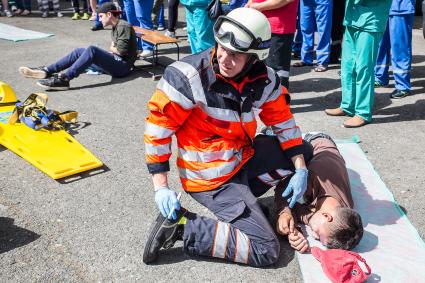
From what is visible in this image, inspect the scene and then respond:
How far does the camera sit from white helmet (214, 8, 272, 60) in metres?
2.50

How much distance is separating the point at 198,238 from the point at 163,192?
1.20 ft

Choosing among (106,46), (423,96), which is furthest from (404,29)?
(106,46)

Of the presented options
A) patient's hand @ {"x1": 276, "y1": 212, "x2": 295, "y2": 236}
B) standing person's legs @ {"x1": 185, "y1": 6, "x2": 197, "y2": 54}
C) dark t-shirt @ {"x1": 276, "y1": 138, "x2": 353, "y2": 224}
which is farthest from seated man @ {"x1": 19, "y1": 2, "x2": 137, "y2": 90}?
patient's hand @ {"x1": 276, "y1": 212, "x2": 295, "y2": 236}

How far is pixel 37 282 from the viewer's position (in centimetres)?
261

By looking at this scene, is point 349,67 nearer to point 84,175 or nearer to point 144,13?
point 84,175

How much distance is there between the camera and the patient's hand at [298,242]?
114 inches

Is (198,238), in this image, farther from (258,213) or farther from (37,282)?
(37,282)

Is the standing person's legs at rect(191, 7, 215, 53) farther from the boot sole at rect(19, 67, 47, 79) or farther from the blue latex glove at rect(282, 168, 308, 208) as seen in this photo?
the blue latex glove at rect(282, 168, 308, 208)

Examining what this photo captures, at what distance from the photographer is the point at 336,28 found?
7.36m

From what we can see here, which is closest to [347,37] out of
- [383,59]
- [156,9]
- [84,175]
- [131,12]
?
[383,59]

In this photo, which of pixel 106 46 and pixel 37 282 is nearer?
pixel 37 282

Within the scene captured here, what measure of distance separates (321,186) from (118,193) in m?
1.59

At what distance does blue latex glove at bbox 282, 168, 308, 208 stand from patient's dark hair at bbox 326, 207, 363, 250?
0.27 m

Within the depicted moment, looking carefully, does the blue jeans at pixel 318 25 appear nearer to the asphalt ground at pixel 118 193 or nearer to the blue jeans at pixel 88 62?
the asphalt ground at pixel 118 193
